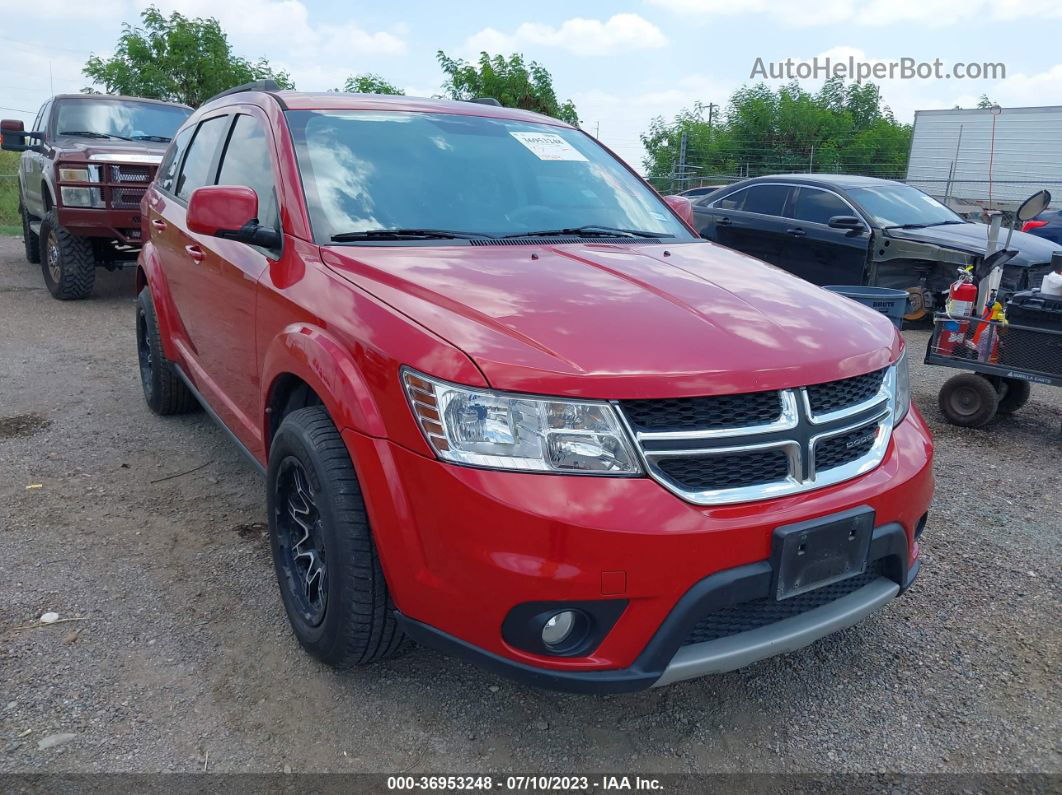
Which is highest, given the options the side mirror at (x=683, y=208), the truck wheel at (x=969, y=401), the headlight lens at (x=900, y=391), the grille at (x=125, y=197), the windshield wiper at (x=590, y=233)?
the side mirror at (x=683, y=208)

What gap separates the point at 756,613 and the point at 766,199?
321 inches

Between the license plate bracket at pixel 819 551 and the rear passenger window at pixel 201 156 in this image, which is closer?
the license plate bracket at pixel 819 551

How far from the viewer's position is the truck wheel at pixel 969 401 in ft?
17.7

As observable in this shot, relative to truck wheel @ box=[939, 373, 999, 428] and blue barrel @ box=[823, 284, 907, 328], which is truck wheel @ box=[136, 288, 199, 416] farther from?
truck wheel @ box=[939, 373, 999, 428]

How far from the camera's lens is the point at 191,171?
14.3ft

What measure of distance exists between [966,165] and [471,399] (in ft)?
73.0

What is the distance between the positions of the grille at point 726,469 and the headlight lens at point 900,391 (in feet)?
2.02

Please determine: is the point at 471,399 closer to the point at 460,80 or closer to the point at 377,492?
the point at 377,492

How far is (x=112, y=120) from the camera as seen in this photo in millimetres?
9062

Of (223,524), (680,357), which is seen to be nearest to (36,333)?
(223,524)

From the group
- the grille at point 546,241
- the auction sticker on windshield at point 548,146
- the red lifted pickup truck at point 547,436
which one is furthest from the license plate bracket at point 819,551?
the auction sticker on windshield at point 548,146

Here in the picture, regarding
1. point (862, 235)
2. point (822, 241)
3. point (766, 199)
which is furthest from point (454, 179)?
point (766, 199)

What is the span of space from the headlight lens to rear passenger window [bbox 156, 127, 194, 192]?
12.6 feet

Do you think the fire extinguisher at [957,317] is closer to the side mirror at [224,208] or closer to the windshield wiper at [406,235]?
the windshield wiper at [406,235]
